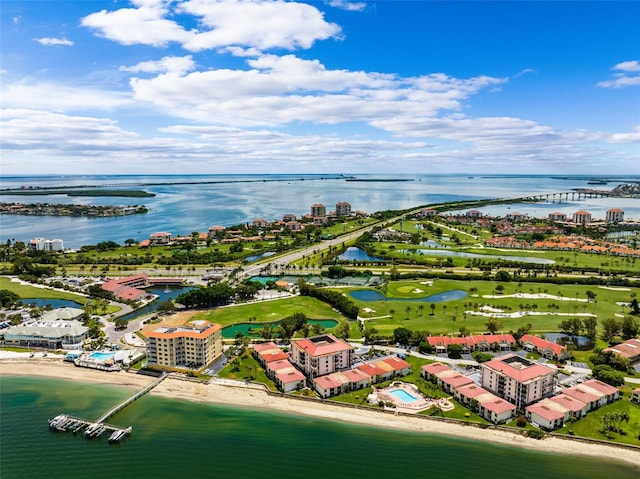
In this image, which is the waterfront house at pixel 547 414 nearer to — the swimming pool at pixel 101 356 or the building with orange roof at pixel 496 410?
the building with orange roof at pixel 496 410

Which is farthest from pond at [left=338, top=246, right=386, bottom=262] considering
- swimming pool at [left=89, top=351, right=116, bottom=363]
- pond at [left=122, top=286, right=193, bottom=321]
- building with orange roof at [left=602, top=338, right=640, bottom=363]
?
swimming pool at [left=89, top=351, right=116, bottom=363]

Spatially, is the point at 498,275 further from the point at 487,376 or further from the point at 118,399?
the point at 118,399

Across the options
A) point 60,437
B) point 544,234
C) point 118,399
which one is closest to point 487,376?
point 118,399

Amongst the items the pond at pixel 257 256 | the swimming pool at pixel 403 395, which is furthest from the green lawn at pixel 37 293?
the swimming pool at pixel 403 395

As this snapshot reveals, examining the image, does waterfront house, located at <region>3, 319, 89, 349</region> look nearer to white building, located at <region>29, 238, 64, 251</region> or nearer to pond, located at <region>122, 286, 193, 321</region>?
pond, located at <region>122, 286, 193, 321</region>

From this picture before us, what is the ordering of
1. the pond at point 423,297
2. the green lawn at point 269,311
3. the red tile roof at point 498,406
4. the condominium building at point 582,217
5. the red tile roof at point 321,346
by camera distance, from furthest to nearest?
the condominium building at point 582,217, the pond at point 423,297, the green lawn at point 269,311, the red tile roof at point 321,346, the red tile roof at point 498,406
